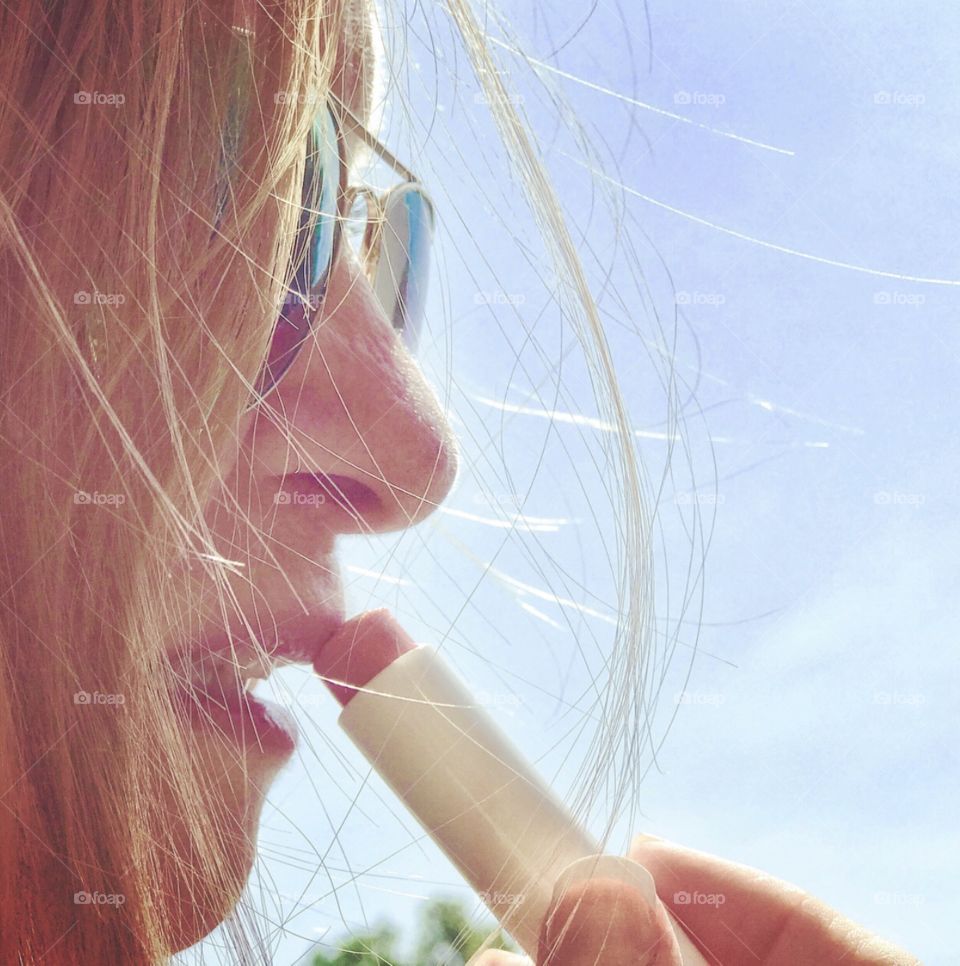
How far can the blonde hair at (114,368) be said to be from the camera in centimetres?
37

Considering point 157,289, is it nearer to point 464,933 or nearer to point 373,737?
point 373,737

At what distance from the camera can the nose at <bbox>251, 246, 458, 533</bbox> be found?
0.46m

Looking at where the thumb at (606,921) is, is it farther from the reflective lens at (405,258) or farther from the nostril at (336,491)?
the reflective lens at (405,258)

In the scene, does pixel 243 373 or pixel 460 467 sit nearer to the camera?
pixel 243 373

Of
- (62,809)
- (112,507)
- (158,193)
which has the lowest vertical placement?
(62,809)

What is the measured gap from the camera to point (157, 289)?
0.38 m

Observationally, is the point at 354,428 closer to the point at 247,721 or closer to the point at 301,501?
the point at 301,501

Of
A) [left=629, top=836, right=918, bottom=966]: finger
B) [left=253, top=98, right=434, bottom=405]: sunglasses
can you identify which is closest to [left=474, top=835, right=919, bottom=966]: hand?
[left=629, top=836, right=918, bottom=966]: finger

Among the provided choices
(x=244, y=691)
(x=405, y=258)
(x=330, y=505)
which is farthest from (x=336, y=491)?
(x=405, y=258)

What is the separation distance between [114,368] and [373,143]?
0.88 feet

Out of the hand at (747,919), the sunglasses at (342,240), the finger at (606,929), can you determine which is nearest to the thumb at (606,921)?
the finger at (606,929)

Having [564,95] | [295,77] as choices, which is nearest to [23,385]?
[295,77]

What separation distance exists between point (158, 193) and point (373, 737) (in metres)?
0.27

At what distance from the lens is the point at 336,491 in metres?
0.48
